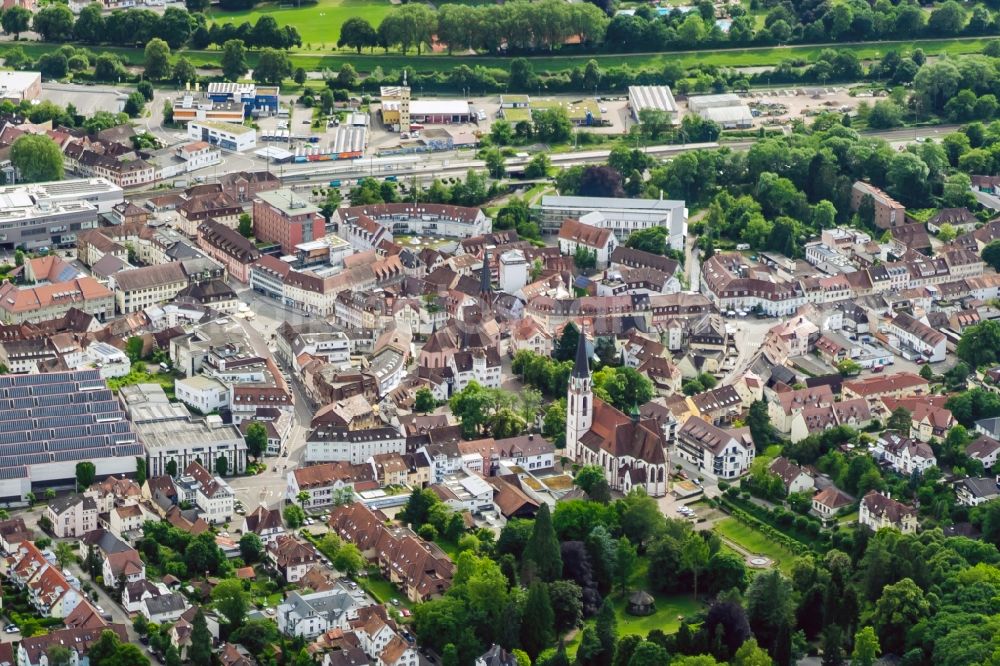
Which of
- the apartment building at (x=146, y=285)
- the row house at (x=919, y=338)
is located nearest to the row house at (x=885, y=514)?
the row house at (x=919, y=338)

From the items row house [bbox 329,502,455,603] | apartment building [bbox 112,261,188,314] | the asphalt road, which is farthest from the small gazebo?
apartment building [bbox 112,261,188,314]

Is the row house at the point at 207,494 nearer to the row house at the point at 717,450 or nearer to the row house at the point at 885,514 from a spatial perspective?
the row house at the point at 717,450

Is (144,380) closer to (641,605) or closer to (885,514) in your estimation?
(641,605)

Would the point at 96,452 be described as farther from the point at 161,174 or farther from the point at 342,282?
the point at 161,174

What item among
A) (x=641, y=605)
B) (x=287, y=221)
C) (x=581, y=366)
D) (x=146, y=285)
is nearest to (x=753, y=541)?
(x=641, y=605)

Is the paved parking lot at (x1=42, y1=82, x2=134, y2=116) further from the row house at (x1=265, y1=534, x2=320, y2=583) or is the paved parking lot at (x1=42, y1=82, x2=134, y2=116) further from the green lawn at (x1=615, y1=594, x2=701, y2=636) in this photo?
the green lawn at (x1=615, y1=594, x2=701, y2=636)

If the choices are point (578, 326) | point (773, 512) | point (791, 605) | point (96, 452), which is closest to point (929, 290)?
point (578, 326)
